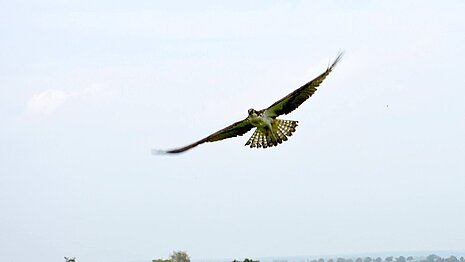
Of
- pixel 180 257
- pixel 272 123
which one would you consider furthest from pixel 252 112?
pixel 180 257

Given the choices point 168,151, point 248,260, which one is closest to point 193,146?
point 168,151

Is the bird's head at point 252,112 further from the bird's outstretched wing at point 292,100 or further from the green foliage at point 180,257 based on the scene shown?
the green foliage at point 180,257

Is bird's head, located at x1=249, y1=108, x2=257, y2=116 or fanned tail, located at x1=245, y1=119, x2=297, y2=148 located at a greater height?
bird's head, located at x1=249, y1=108, x2=257, y2=116

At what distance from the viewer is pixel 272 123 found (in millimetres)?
30109

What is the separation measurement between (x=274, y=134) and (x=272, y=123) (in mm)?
388

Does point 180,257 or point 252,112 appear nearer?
point 252,112

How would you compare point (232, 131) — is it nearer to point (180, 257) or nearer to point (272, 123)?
point (272, 123)

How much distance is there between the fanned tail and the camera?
2977cm

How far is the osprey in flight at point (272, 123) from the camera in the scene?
29.8 metres

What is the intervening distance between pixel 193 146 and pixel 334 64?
4.13 metres

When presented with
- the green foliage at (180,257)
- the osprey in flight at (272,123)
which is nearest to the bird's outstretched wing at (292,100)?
the osprey in flight at (272,123)

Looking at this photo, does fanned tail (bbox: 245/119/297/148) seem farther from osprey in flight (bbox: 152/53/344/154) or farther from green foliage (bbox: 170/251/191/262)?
green foliage (bbox: 170/251/191/262)

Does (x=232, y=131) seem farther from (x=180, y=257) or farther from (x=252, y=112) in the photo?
(x=180, y=257)

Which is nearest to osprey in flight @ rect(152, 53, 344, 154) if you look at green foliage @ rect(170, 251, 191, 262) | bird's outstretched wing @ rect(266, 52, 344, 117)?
bird's outstretched wing @ rect(266, 52, 344, 117)
